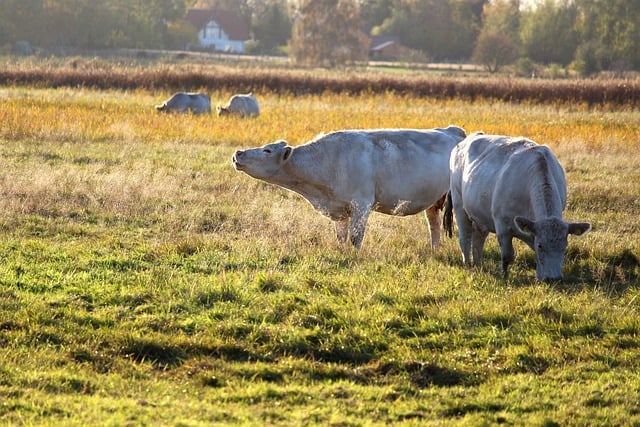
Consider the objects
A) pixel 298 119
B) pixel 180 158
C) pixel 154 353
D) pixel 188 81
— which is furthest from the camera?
pixel 188 81

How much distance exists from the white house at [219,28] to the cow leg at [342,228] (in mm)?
102948

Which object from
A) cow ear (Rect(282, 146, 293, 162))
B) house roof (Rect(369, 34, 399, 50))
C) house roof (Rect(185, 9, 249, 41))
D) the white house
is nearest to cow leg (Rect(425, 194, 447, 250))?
cow ear (Rect(282, 146, 293, 162))

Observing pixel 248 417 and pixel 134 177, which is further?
pixel 134 177

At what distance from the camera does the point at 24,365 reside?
661cm

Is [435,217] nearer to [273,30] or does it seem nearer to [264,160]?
[264,160]

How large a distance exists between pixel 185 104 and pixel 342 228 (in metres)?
17.6

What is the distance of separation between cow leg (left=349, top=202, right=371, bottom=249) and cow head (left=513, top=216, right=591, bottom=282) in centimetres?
247

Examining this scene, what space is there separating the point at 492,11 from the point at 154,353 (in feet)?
299

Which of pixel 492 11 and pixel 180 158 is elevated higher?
pixel 492 11

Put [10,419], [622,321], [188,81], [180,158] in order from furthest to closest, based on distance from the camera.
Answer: [188,81] → [180,158] → [622,321] → [10,419]

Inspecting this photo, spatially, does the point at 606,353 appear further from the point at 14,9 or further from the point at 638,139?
the point at 14,9

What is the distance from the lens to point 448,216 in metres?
11.6

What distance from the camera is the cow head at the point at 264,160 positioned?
35.1 ft

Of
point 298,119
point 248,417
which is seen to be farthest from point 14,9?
point 248,417
